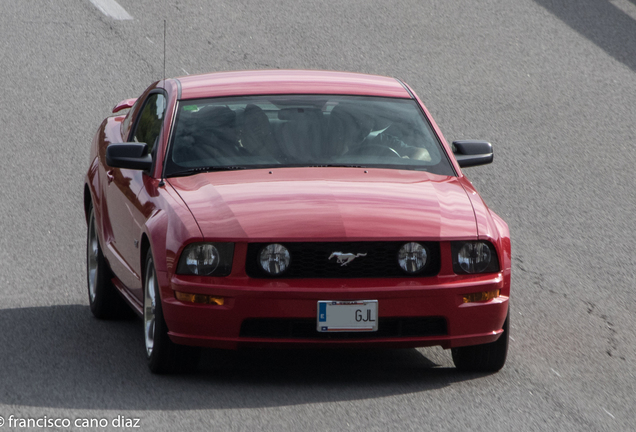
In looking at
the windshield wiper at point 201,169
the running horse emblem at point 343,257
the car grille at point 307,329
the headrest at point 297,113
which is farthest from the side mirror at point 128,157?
the running horse emblem at point 343,257

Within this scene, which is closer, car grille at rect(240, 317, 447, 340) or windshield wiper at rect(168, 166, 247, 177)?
car grille at rect(240, 317, 447, 340)

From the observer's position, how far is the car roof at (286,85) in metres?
7.21

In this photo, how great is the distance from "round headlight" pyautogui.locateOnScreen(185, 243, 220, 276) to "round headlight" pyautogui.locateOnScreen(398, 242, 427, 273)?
929 millimetres

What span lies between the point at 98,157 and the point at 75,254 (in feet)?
4.41

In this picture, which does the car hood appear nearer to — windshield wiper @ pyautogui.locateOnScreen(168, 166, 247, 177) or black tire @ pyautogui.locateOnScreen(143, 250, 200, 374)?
windshield wiper @ pyautogui.locateOnScreen(168, 166, 247, 177)

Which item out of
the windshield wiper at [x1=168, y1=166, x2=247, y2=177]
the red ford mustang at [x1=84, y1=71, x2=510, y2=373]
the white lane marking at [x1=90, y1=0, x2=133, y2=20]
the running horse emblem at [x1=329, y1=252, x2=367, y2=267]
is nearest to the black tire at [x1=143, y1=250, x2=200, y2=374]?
the red ford mustang at [x1=84, y1=71, x2=510, y2=373]

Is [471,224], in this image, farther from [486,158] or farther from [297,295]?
[486,158]

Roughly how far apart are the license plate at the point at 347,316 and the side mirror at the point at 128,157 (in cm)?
164

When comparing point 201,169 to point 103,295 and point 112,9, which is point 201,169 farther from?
point 112,9

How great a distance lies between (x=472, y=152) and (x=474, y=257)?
5.09 feet

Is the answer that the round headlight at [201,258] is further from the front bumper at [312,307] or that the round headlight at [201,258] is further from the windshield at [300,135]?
the windshield at [300,135]

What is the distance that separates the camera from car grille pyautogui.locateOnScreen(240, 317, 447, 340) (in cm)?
570

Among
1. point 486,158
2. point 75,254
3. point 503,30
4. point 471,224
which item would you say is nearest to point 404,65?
point 503,30

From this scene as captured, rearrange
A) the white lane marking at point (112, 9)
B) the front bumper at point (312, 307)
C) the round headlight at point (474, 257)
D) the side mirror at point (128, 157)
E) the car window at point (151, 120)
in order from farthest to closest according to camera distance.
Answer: the white lane marking at point (112, 9), the car window at point (151, 120), the side mirror at point (128, 157), the round headlight at point (474, 257), the front bumper at point (312, 307)
